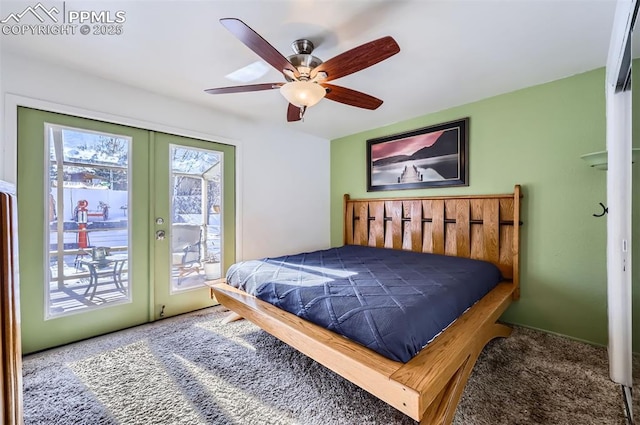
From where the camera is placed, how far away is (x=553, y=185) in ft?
8.03

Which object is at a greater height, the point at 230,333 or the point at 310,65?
the point at 310,65

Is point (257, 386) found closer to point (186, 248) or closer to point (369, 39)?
point (186, 248)

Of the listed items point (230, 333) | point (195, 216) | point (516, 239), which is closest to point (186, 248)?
point (195, 216)

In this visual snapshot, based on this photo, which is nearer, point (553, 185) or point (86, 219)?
point (86, 219)

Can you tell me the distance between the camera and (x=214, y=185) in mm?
3133

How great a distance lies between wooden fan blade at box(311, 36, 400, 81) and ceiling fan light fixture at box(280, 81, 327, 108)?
0.32 ft

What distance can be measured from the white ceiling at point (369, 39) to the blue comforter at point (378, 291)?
5.60ft

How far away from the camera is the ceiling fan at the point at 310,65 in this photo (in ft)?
4.75

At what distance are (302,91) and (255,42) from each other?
0.42 metres

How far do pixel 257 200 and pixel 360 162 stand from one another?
1.63 metres

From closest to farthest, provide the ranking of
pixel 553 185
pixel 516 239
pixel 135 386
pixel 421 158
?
pixel 135 386 < pixel 553 185 < pixel 516 239 < pixel 421 158

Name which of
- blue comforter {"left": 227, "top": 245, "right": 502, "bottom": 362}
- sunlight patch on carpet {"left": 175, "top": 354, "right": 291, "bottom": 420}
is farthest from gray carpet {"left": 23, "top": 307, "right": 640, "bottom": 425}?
blue comforter {"left": 227, "top": 245, "right": 502, "bottom": 362}

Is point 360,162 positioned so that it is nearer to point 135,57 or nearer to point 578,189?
point 578,189

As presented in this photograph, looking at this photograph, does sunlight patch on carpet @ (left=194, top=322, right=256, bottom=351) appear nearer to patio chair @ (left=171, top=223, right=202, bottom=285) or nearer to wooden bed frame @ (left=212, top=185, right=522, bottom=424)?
wooden bed frame @ (left=212, top=185, right=522, bottom=424)
